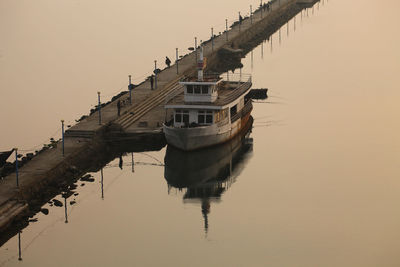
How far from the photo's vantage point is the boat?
234 ft

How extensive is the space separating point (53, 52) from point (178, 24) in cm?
3235

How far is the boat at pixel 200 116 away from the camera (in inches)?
2813

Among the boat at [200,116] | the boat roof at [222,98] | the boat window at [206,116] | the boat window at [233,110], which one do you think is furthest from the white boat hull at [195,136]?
the boat window at [233,110]

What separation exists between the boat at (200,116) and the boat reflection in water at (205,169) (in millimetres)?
838

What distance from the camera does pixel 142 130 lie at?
249 ft

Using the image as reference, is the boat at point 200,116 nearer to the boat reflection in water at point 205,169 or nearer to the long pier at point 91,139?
the boat reflection in water at point 205,169

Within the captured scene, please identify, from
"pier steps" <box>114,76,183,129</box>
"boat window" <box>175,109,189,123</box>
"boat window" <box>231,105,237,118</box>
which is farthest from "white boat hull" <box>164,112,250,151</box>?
"pier steps" <box>114,76,183,129</box>

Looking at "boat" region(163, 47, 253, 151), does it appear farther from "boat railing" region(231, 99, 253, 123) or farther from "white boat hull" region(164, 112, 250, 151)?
"boat railing" region(231, 99, 253, 123)

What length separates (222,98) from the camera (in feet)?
250

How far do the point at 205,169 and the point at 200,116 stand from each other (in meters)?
4.92

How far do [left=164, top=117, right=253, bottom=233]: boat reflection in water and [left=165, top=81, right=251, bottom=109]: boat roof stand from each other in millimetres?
3689

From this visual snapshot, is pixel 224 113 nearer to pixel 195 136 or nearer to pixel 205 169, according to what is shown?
pixel 195 136

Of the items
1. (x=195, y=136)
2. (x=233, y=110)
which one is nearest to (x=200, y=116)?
(x=195, y=136)

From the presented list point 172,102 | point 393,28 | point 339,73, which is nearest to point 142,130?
point 172,102
